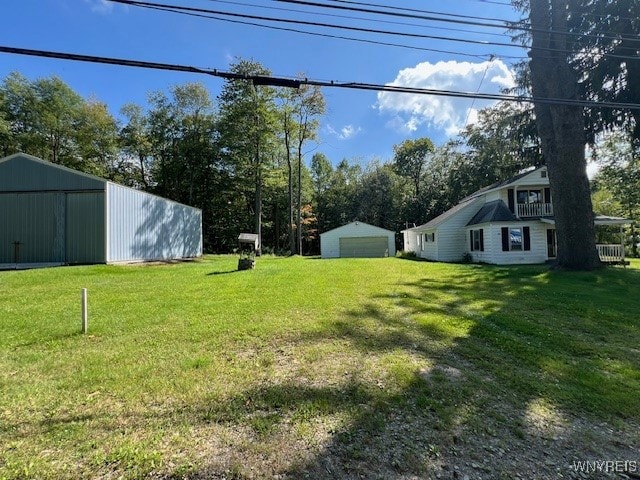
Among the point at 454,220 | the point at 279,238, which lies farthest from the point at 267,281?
the point at 279,238

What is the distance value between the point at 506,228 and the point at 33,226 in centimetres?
2244

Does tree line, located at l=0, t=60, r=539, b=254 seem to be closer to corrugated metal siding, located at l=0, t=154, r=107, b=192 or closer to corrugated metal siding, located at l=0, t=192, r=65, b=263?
corrugated metal siding, located at l=0, t=154, r=107, b=192

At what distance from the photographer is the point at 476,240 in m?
19.7

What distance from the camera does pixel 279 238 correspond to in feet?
126

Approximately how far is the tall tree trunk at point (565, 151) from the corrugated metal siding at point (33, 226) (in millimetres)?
19991

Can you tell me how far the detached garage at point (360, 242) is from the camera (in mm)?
28938

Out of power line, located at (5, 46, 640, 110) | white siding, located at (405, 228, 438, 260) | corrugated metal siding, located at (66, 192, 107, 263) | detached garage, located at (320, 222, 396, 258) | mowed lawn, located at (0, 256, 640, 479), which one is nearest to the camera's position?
mowed lawn, located at (0, 256, 640, 479)

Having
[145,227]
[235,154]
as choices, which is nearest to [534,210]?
[145,227]

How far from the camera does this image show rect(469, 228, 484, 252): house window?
62.6 feet

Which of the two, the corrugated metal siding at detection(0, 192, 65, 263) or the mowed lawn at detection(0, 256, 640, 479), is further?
the corrugated metal siding at detection(0, 192, 65, 263)

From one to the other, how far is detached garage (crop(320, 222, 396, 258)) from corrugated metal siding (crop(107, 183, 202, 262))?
1184cm

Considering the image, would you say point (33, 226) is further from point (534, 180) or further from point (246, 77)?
point (534, 180)

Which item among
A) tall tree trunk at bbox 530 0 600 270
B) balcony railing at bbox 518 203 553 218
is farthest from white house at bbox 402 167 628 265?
tall tree trunk at bbox 530 0 600 270

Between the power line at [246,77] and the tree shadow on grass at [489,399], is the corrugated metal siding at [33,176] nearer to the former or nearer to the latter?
the power line at [246,77]
